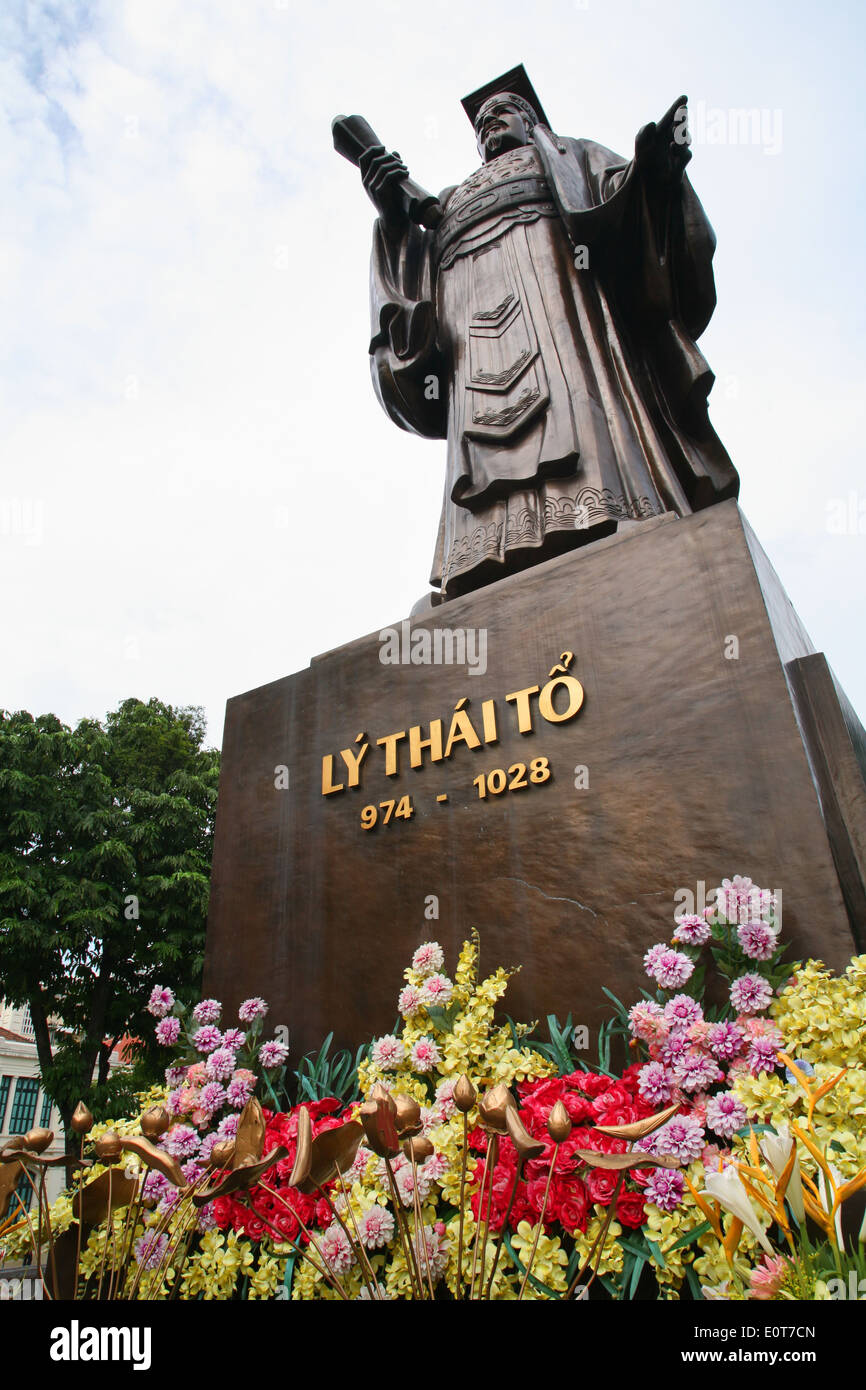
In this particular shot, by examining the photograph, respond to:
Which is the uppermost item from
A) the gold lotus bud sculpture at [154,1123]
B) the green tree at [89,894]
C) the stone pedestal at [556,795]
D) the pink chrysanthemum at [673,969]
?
the green tree at [89,894]

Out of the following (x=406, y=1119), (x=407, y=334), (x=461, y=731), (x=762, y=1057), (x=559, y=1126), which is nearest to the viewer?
(x=559, y=1126)

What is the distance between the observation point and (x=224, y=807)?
12.7 feet

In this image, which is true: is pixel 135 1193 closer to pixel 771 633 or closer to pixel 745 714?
pixel 745 714

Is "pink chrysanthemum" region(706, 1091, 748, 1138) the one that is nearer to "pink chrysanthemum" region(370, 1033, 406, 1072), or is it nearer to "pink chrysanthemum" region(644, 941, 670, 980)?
"pink chrysanthemum" region(644, 941, 670, 980)

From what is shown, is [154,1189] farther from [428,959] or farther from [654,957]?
[654,957]

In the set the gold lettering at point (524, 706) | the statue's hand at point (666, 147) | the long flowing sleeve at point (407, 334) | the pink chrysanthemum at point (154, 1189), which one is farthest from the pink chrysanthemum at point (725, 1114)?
the long flowing sleeve at point (407, 334)

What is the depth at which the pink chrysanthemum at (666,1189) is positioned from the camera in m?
1.68

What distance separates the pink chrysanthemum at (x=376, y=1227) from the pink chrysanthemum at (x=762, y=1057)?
895mm

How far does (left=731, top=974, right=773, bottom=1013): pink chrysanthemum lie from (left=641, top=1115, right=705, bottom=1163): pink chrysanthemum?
344 mm

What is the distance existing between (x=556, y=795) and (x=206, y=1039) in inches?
60.1

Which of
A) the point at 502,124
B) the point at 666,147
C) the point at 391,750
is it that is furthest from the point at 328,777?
the point at 502,124

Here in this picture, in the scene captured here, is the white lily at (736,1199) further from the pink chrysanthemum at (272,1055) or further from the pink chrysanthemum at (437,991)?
the pink chrysanthemum at (272,1055)

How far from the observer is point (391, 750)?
133 inches
